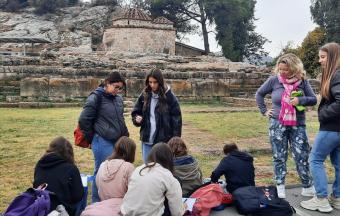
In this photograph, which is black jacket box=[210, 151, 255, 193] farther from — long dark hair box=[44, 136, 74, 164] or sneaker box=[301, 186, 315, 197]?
long dark hair box=[44, 136, 74, 164]

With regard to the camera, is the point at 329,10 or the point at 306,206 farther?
the point at 329,10

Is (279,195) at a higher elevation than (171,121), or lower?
lower

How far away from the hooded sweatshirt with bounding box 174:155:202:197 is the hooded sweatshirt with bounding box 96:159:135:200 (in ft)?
2.32

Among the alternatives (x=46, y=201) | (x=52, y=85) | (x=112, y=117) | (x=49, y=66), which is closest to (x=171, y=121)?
(x=112, y=117)

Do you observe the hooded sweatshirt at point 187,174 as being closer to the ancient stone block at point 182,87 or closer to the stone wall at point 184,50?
the ancient stone block at point 182,87

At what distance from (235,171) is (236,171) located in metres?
0.01

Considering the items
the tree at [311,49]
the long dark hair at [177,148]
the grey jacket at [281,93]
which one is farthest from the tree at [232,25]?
the long dark hair at [177,148]

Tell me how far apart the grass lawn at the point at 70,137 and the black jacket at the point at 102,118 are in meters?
1.33

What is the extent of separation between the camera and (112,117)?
551 centimetres

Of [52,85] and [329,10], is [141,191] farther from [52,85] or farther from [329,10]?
[329,10]

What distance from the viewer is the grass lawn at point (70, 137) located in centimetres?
672

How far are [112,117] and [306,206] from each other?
258cm

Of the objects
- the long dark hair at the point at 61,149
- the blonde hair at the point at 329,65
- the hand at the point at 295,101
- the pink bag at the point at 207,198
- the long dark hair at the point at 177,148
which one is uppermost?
the blonde hair at the point at 329,65

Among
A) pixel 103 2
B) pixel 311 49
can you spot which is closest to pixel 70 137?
pixel 311 49
